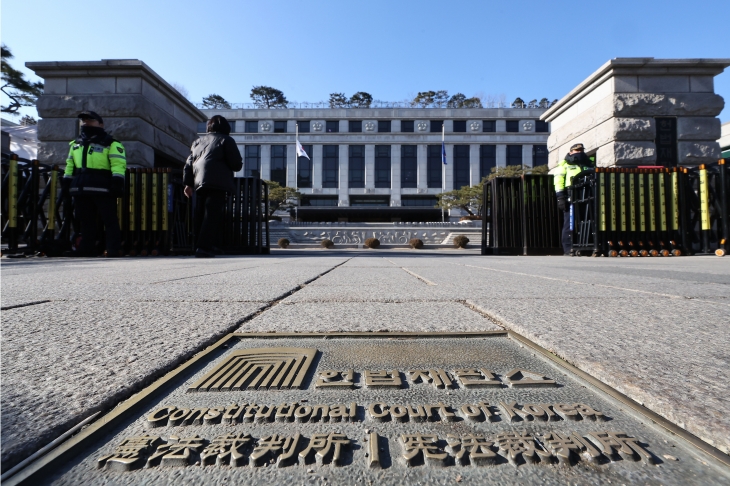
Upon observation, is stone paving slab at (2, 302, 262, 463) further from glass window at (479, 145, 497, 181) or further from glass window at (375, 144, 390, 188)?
glass window at (479, 145, 497, 181)

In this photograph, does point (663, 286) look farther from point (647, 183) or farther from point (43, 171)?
point (43, 171)

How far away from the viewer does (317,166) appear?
165 feet

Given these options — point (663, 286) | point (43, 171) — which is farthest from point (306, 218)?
point (663, 286)

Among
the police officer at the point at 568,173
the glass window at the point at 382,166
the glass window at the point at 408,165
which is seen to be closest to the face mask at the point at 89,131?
the police officer at the point at 568,173

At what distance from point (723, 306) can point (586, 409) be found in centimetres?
166

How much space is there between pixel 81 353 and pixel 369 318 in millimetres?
964

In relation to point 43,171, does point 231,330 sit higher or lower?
lower

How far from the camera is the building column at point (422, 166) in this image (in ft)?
163

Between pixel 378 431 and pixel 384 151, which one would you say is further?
pixel 384 151

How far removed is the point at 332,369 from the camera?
3.29 feet

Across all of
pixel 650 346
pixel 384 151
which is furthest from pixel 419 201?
pixel 650 346

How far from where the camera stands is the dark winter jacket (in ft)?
21.9

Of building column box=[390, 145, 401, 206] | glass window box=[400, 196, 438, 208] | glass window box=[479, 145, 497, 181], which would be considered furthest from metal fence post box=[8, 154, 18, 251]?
glass window box=[479, 145, 497, 181]

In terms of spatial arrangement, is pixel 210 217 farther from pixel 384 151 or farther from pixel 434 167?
pixel 434 167
